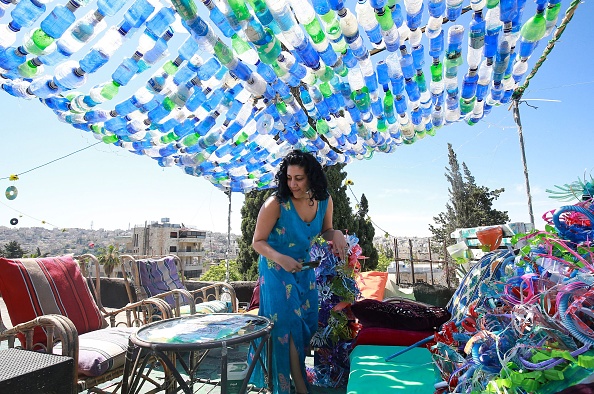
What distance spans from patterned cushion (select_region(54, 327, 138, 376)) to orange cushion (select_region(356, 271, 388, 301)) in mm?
2478

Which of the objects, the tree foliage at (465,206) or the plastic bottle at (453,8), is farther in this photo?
the tree foliage at (465,206)

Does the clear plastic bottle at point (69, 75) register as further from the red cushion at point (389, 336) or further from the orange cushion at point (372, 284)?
the orange cushion at point (372, 284)

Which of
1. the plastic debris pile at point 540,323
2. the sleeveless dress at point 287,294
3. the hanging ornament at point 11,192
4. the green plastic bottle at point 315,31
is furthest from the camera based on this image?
the hanging ornament at point 11,192

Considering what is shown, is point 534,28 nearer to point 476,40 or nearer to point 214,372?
point 476,40

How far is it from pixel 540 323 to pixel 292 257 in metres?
1.55

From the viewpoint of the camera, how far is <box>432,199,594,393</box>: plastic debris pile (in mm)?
772

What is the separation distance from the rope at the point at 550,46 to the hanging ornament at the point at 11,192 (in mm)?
9140

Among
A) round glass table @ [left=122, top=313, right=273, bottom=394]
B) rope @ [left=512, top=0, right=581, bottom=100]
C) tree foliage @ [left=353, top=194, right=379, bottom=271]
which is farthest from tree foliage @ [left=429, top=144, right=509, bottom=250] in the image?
round glass table @ [left=122, top=313, right=273, bottom=394]

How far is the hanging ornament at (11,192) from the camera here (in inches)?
305

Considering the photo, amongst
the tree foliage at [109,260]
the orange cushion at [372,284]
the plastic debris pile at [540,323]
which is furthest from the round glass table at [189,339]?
the tree foliage at [109,260]

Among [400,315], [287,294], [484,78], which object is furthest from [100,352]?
[484,78]

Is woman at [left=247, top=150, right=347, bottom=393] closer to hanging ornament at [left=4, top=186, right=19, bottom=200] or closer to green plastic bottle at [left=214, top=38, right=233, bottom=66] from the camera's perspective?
green plastic bottle at [left=214, top=38, right=233, bottom=66]

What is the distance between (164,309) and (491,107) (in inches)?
163

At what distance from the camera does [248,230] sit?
8.39 m
